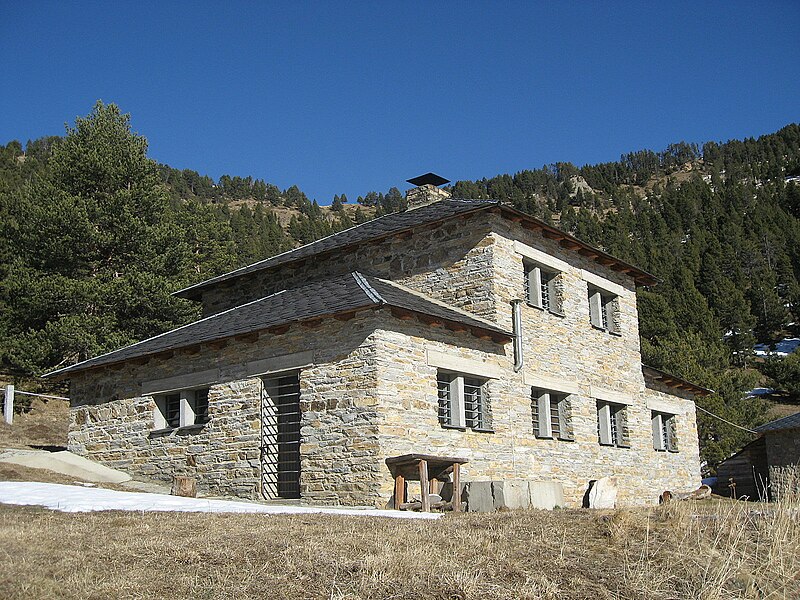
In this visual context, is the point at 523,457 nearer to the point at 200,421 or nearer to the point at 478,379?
the point at 478,379

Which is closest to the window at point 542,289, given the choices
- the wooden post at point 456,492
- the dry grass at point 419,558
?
the wooden post at point 456,492

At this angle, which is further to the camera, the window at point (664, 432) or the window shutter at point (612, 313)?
the window at point (664, 432)

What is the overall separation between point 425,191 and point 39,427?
50.9 feet

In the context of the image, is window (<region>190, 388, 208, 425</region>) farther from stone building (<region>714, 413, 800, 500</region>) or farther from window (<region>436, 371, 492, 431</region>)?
stone building (<region>714, 413, 800, 500</region>)

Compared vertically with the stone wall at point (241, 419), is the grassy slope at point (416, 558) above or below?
below

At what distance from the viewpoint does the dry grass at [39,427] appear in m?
23.4

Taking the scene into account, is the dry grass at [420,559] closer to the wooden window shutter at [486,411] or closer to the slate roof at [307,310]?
the slate roof at [307,310]

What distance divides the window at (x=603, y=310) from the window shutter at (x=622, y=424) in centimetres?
226

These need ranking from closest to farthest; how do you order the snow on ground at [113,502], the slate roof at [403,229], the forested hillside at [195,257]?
the snow on ground at [113,502], the slate roof at [403,229], the forested hillside at [195,257]

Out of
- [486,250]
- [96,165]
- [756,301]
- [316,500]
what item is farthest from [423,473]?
[756,301]

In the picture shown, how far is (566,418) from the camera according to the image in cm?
1966

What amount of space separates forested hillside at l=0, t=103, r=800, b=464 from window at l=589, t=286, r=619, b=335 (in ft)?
50.5

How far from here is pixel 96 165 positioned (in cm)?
3234

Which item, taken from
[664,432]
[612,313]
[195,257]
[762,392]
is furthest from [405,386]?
[762,392]
